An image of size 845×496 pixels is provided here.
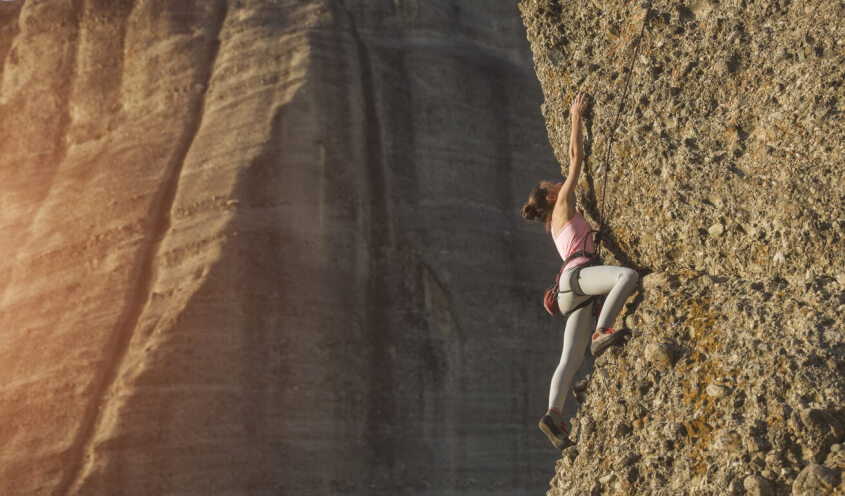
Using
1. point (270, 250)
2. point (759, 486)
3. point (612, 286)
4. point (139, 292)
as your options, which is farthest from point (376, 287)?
point (759, 486)

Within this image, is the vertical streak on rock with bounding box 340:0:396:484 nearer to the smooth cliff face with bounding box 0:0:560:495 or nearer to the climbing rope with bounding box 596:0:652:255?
the smooth cliff face with bounding box 0:0:560:495

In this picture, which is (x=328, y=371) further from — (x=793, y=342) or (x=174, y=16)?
(x=793, y=342)

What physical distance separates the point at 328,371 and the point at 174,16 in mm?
6111

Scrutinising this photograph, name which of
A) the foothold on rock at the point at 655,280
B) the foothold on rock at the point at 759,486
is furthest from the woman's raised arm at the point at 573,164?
Result: the foothold on rock at the point at 759,486

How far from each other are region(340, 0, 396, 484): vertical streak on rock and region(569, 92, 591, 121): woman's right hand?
11449 millimetres

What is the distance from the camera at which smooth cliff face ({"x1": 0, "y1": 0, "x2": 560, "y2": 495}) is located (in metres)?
15.6

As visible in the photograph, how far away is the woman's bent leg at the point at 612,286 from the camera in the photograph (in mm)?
4484

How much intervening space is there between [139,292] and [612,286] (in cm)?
1270

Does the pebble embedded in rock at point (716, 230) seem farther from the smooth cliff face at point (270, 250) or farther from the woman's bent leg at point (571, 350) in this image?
the smooth cliff face at point (270, 250)

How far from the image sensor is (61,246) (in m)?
17.1

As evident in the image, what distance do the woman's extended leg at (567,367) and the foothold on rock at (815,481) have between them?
134 centimetres

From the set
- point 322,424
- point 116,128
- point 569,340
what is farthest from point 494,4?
point 569,340

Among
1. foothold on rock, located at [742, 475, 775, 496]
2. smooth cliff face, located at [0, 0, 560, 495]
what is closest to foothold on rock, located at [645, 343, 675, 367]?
foothold on rock, located at [742, 475, 775, 496]

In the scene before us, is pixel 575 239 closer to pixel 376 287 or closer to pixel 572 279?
pixel 572 279
